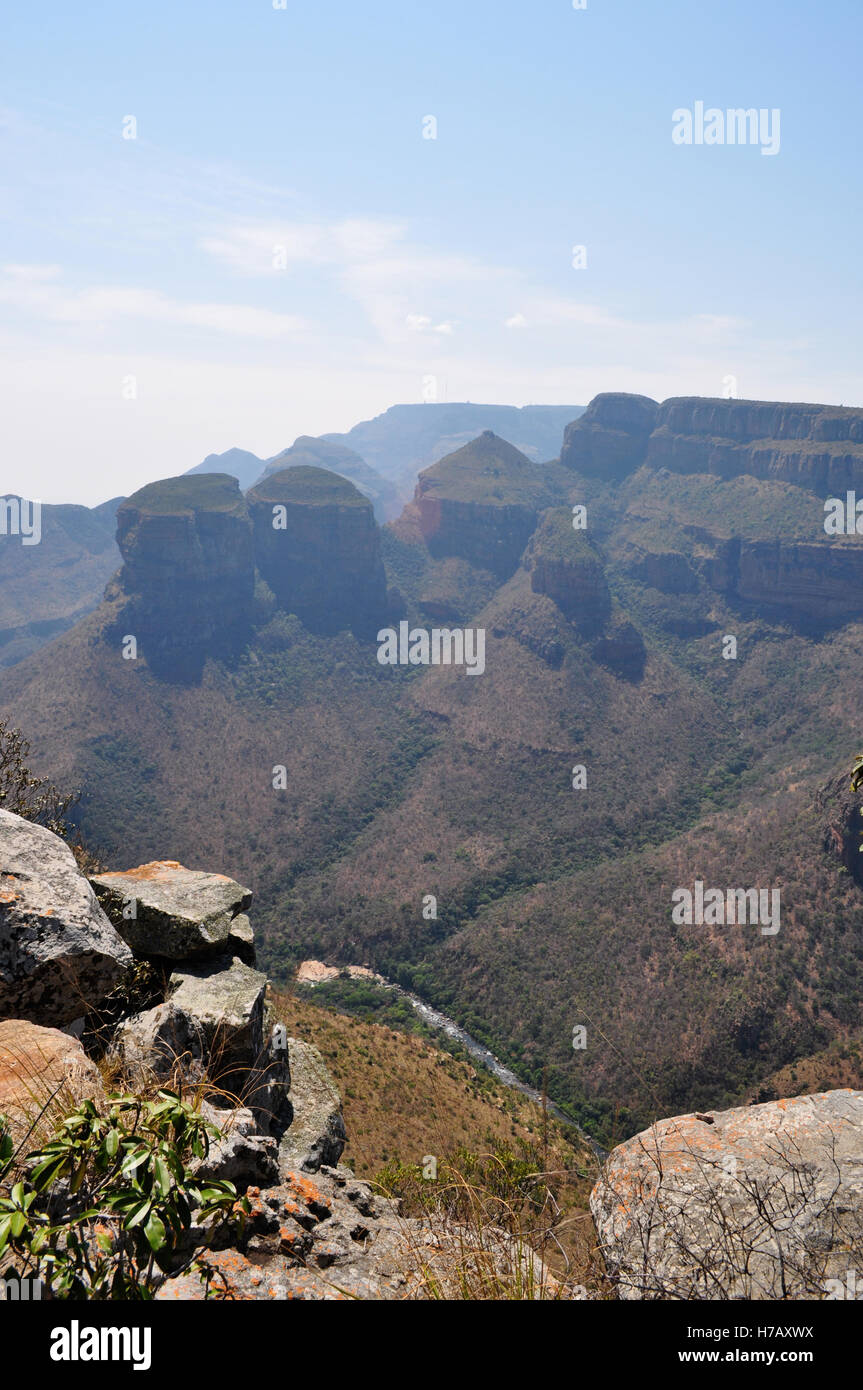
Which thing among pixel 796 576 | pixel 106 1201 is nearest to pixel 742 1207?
pixel 106 1201

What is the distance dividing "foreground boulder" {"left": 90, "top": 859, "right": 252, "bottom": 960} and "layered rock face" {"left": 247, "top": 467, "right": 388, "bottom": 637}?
136m

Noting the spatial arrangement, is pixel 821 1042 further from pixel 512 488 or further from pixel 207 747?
pixel 512 488

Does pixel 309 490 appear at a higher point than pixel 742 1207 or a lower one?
higher

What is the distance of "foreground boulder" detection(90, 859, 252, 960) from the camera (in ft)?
41.7

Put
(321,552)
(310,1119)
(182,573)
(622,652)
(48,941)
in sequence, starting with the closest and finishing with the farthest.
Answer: (48,941)
(310,1119)
(622,652)
(182,573)
(321,552)

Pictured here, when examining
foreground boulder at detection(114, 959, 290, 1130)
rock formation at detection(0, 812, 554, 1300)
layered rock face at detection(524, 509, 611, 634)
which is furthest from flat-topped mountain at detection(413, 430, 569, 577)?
foreground boulder at detection(114, 959, 290, 1130)

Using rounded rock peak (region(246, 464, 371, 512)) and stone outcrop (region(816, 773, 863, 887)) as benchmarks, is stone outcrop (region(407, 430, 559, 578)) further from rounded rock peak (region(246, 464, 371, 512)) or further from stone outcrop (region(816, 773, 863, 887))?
stone outcrop (region(816, 773, 863, 887))

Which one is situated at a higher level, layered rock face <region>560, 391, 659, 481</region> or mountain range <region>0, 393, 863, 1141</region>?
layered rock face <region>560, 391, 659, 481</region>

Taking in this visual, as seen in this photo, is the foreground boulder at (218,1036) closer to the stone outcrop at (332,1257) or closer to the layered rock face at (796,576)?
the stone outcrop at (332,1257)

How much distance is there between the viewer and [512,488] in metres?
172

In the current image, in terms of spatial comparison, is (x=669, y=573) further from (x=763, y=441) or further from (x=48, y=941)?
(x=48, y=941)

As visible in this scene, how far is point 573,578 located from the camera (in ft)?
425

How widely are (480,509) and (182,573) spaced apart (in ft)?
225
